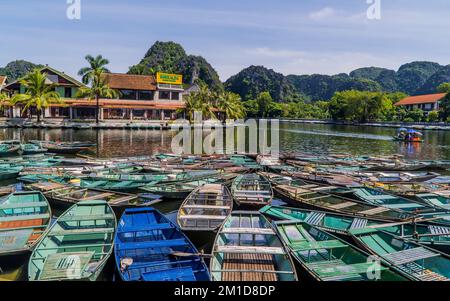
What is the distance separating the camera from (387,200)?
15.8 m

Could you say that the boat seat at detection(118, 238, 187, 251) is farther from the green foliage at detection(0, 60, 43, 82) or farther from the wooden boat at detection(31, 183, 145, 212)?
the green foliage at detection(0, 60, 43, 82)

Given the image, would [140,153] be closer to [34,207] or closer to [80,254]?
[34,207]

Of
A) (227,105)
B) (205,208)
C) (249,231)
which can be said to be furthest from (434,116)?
(249,231)

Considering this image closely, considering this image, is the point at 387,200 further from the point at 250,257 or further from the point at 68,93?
the point at 68,93

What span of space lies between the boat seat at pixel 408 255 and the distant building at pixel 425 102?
104 metres

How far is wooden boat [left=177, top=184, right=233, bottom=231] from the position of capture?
11680mm

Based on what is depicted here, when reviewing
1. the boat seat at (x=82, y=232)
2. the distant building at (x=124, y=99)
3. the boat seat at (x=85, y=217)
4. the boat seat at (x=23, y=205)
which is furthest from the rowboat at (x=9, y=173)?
the distant building at (x=124, y=99)

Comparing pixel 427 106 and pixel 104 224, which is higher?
pixel 427 106

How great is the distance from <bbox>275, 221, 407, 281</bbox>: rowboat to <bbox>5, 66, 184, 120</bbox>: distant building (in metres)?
57.8

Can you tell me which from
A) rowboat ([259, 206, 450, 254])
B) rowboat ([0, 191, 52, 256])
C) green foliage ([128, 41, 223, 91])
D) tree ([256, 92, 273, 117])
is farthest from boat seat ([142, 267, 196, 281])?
green foliage ([128, 41, 223, 91])

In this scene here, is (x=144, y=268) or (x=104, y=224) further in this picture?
(x=104, y=224)
